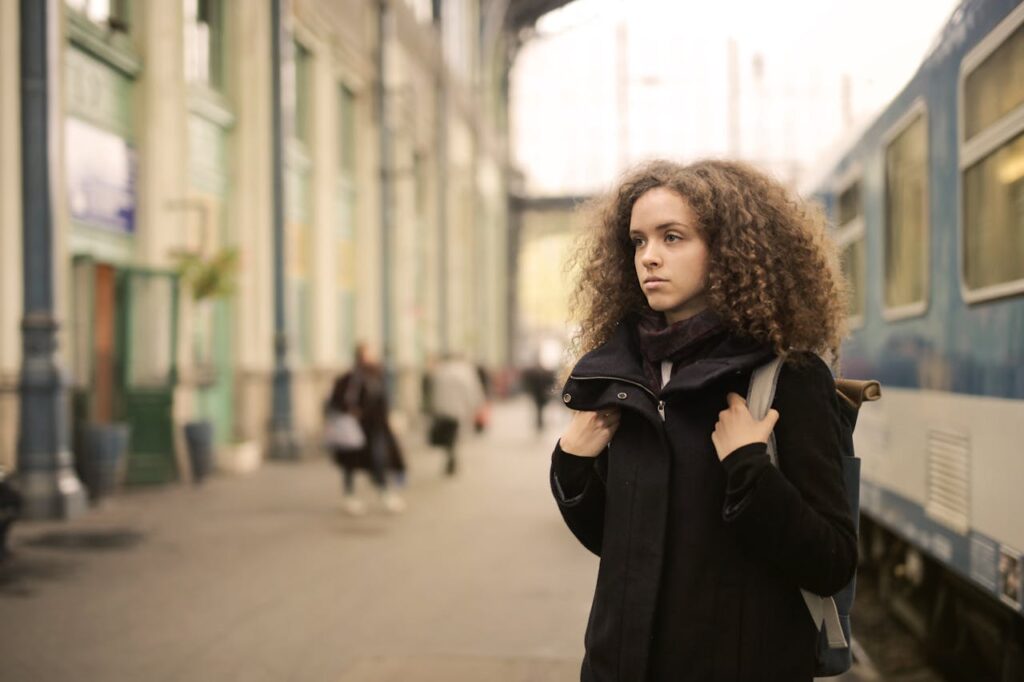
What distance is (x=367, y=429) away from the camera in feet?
39.2

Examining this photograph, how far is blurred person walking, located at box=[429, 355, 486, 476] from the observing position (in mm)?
15188

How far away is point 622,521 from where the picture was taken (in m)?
2.24

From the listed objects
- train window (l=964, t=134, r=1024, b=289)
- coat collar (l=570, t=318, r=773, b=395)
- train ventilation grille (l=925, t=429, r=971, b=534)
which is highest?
train window (l=964, t=134, r=1024, b=289)

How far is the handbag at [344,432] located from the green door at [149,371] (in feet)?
9.75

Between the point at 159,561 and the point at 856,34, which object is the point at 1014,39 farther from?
the point at 159,561

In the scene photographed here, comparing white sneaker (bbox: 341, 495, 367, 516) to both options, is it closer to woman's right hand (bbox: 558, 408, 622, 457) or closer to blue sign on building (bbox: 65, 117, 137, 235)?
blue sign on building (bbox: 65, 117, 137, 235)

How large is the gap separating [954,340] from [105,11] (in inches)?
466

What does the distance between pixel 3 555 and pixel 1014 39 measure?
22.2 ft

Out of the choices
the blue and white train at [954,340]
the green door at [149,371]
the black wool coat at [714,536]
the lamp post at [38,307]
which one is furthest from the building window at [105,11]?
the black wool coat at [714,536]

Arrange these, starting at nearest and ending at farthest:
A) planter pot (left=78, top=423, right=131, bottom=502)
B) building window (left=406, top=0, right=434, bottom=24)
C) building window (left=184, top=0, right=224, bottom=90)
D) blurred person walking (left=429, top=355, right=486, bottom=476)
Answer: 1. planter pot (left=78, top=423, right=131, bottom=502)
2. blurred person walking (left=429, top=355, right=486, bottom=476)
3. building window (left=184, top=0, right=224, bottom=90)
4. building window (left=406, top=0, right=434, bottom=24)

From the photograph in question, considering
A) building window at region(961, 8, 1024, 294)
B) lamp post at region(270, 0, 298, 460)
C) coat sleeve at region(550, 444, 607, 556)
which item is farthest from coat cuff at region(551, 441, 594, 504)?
lamp post at region(270, 0, 298, 460)

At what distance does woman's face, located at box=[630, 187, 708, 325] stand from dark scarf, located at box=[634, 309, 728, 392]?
0.18 ft

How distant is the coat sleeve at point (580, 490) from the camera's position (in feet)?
7.89

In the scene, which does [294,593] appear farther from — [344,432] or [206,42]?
[206,42]
